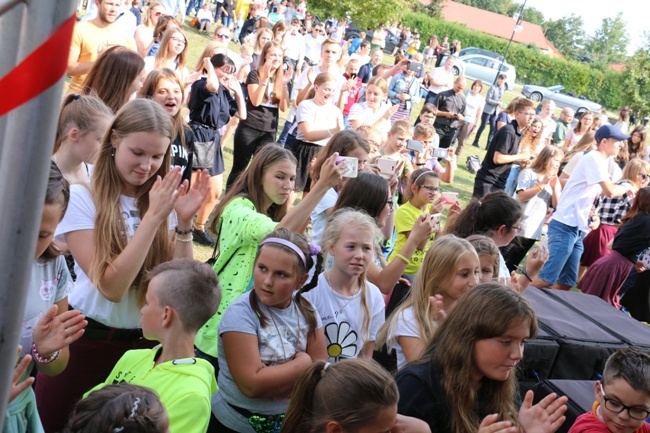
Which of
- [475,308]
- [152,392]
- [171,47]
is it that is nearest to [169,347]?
[152,392]

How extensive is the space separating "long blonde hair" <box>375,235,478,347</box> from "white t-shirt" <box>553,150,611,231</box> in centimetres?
386

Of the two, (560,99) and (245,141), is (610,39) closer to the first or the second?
(560,99)

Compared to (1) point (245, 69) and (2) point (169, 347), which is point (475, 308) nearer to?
(2) point (169, 347)

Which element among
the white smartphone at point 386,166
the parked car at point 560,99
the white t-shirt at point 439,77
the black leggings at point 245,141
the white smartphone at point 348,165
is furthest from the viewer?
the parked car at point 560,99

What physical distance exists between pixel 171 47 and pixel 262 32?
2655 millimetres

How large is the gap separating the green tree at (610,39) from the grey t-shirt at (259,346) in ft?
376

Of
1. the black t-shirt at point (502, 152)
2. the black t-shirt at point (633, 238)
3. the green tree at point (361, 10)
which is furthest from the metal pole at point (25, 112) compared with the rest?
the green tree at point (361, 10)

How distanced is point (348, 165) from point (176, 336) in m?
1.93

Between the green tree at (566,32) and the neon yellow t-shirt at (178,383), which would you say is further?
the green tree at (566,32)

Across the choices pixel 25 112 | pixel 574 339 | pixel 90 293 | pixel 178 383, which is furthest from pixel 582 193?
pixel 25 112

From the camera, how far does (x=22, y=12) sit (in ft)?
2.48

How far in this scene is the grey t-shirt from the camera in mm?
2729

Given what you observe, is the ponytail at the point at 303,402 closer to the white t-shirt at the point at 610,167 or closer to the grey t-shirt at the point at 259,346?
the grey t-shirt at the point at 259,346

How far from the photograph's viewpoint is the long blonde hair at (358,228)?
342 centimetres
